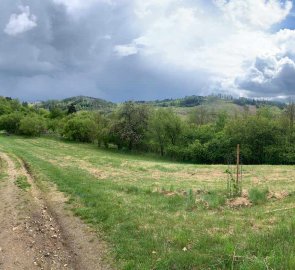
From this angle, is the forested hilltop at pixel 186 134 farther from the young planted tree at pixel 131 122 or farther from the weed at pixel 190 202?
the weed at pixel 190 202

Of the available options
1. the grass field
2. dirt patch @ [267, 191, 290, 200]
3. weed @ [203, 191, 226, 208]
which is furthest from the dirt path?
dirt patch @ [267, 191, 290, 200]

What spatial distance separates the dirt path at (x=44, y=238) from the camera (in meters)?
11.0

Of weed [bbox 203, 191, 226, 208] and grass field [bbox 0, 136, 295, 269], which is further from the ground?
weed [bbox 203, 191, 226, 208]

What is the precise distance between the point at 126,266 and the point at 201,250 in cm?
220

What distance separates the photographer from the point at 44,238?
13133 millimetres

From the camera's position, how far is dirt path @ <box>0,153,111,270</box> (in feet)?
36.2

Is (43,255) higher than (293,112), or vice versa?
(293,112)

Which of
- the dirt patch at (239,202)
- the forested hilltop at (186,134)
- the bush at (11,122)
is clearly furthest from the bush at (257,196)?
the bush at (11,122)

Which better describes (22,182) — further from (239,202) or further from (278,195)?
(278,195)

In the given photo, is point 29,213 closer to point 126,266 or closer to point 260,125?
point 126,266

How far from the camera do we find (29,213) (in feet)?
53.6

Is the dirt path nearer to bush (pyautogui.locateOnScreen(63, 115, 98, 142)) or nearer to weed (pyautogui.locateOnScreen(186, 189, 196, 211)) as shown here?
weed (pyautogui.locateOnScreen(186, 189, 196, 211))

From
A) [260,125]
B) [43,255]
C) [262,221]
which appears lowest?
[43,255]

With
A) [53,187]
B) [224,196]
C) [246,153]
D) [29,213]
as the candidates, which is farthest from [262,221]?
[246,153]
